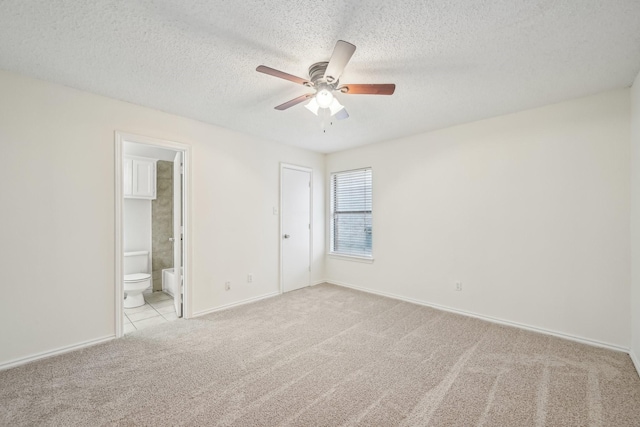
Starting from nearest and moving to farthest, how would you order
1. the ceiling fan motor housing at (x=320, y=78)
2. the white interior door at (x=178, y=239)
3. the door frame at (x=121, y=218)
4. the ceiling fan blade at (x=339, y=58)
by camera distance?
the ceiling fan blade at (x=339, y=58), the ceiling fan motor housing at (x=320, y=78), the door frame at (x=121, y=218), the white interior door at (x=178, y=239)

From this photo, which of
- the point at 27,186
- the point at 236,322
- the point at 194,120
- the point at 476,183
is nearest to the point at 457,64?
the point at 476,183

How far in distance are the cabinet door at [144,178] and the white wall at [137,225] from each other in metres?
0.25

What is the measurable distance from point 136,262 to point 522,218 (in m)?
5.33

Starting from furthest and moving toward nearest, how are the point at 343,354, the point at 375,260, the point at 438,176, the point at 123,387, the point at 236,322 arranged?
1. the point at 375,260
2. the point at 438,176
3. the point at 236,322
4. the point at 343,354
5. the point at 123,387

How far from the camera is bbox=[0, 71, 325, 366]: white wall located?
2.25m

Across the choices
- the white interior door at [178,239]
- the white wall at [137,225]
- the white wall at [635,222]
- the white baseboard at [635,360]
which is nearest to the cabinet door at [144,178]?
the white wall at [137,225]

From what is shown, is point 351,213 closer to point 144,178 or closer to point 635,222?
point 635,222

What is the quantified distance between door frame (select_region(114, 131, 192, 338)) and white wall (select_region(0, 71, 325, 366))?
0.05 meters

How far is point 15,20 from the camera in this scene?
1.64 meters

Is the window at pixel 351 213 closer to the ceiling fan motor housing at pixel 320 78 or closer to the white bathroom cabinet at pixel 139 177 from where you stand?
the ceiling fan motor housing at pixel 320 78

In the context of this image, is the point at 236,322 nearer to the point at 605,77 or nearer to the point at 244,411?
the point at 244,411

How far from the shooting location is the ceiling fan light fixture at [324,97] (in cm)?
208

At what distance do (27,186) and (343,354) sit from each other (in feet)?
10.0

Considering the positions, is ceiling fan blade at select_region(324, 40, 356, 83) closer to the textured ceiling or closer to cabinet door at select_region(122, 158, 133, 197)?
the textured ceiling
